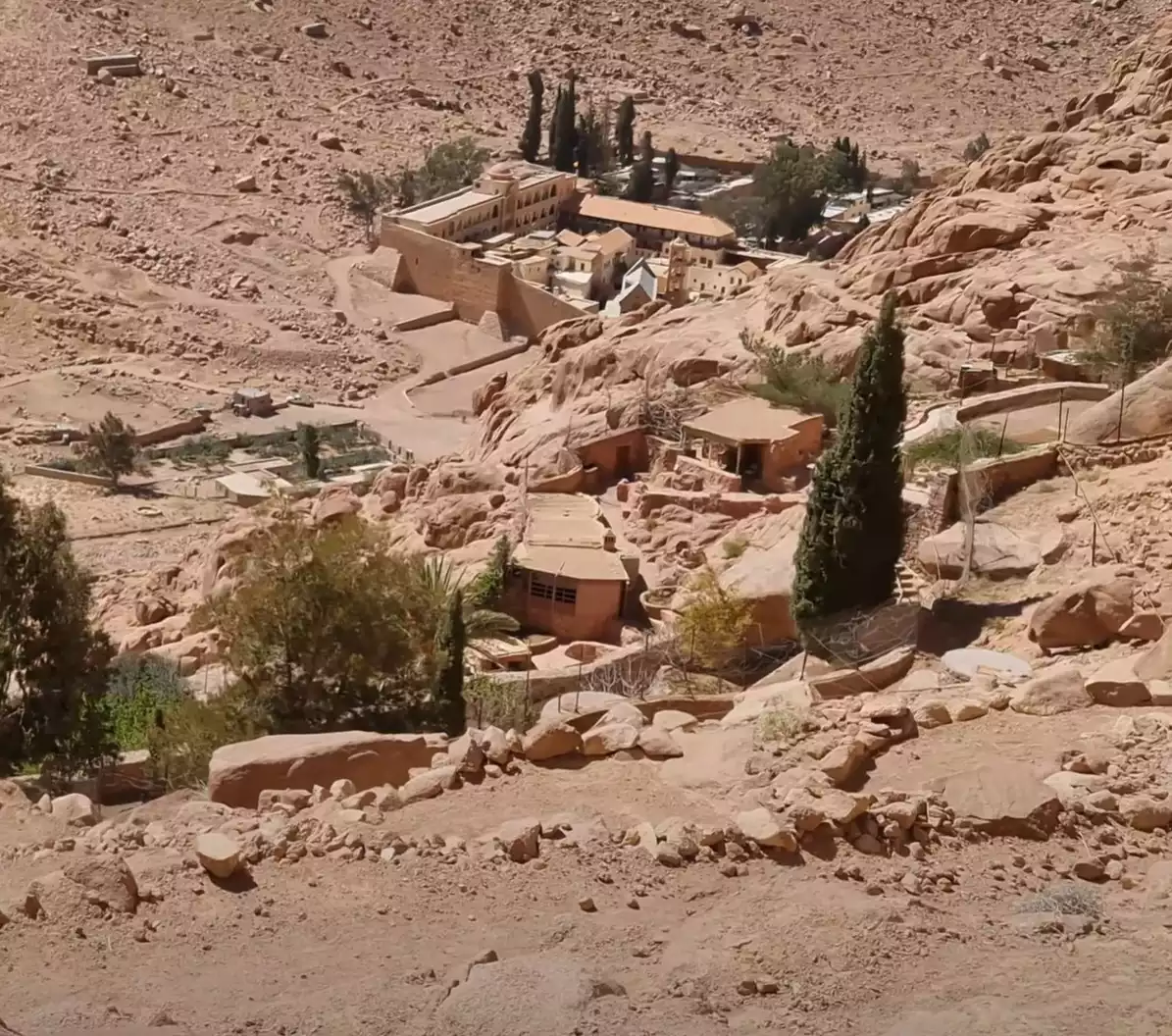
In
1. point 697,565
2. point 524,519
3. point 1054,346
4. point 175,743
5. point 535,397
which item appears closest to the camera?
point 175,743

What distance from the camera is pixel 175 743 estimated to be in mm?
13594

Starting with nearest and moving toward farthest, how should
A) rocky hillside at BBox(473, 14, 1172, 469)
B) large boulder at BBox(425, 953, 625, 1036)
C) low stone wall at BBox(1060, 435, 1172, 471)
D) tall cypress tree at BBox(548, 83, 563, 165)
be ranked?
1. large boulder at BBox(425, 953, 625, 1036)
2. low stone wall at BBox(1060, 435, 1172, 471)
3. rocky hillside at BBox(473, 14, 1172, 469)
4. tall cypress tree at BBox(548, 83, 563, 165)

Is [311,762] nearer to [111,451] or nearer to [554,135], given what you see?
[111,451]

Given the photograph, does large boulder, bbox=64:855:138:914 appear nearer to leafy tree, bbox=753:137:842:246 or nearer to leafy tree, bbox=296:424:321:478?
leafy tree, bbox=296:424:321:478

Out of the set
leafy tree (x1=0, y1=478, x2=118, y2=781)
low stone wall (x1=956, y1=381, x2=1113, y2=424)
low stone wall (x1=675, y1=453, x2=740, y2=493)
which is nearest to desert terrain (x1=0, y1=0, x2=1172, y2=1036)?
low stone wall (x1=675, y1=453, x2=740, y2=493)

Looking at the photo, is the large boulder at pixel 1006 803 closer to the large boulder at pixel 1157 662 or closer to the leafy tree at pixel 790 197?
the large boulder at pixel 1157 662

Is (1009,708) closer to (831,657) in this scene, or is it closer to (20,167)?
(831,657)

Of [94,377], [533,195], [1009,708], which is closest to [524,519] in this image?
[1009,708]

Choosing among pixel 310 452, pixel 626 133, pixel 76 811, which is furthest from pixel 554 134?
pixel 76 811

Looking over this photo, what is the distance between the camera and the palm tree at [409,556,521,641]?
1442cm

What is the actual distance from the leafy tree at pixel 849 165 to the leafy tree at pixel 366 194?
55.6 ft

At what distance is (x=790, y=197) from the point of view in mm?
53219

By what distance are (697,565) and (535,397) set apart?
32.2ft

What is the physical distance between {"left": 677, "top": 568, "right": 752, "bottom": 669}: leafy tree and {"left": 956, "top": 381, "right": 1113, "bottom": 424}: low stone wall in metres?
5.46
